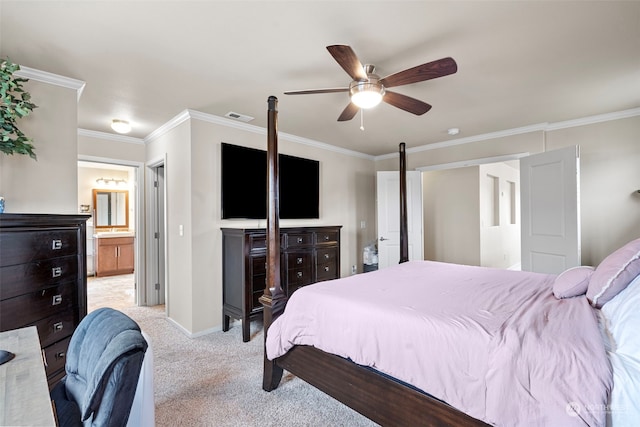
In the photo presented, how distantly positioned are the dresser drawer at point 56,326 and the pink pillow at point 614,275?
319 centimetres

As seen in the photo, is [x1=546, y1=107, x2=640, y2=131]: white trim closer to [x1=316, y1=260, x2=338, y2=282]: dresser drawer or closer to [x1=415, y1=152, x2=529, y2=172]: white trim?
[x1=415, y1=152, x2=529, y2=172]: white trim

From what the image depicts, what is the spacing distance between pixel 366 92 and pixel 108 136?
3610 millimetres

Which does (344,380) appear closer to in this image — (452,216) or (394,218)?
(394,218)

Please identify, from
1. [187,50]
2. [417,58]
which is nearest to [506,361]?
[417,58]

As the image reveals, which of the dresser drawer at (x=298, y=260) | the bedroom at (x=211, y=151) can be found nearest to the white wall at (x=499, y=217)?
the bedroom at (x=211, y=151)

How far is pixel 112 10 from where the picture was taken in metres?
1.63

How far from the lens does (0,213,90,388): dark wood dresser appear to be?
5.71ft

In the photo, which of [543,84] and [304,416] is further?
[543,84]

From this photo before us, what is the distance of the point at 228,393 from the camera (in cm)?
213

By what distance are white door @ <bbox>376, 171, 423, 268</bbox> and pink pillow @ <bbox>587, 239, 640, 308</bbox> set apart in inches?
127

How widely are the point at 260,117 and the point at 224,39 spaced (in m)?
1.46

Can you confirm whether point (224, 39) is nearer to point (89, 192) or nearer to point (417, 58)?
point (417, 58)

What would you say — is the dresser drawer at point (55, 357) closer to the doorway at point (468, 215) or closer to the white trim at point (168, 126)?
the white trim at point (168, 126)

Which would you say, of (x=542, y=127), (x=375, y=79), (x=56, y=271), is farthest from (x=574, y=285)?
(x=56, y=271)
